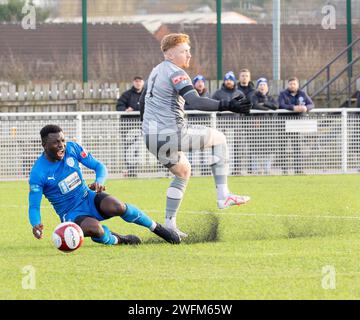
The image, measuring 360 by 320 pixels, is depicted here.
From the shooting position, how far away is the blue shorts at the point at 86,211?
1059 centimetres

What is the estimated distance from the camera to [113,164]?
20750 millimetres

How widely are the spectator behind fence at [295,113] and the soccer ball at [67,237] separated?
11406 mm

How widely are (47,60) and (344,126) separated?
798 centimetres

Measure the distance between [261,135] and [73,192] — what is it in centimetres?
1084

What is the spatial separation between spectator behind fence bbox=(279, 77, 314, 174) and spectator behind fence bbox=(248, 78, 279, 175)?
0.21 m

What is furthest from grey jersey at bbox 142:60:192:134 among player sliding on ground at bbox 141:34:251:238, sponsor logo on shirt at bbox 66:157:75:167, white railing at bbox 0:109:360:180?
white railing at bbox 0:109:360:180

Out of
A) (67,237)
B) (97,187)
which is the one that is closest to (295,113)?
(97,187)

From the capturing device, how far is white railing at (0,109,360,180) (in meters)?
20.7

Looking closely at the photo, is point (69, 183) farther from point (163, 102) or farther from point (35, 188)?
point (163, 102)

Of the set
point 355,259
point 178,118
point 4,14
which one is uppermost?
point 4,14

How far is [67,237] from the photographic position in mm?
9984

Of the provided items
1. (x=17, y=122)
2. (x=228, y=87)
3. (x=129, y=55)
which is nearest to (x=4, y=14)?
(x=129, y=55)

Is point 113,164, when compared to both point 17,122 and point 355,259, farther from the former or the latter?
point 355,259
